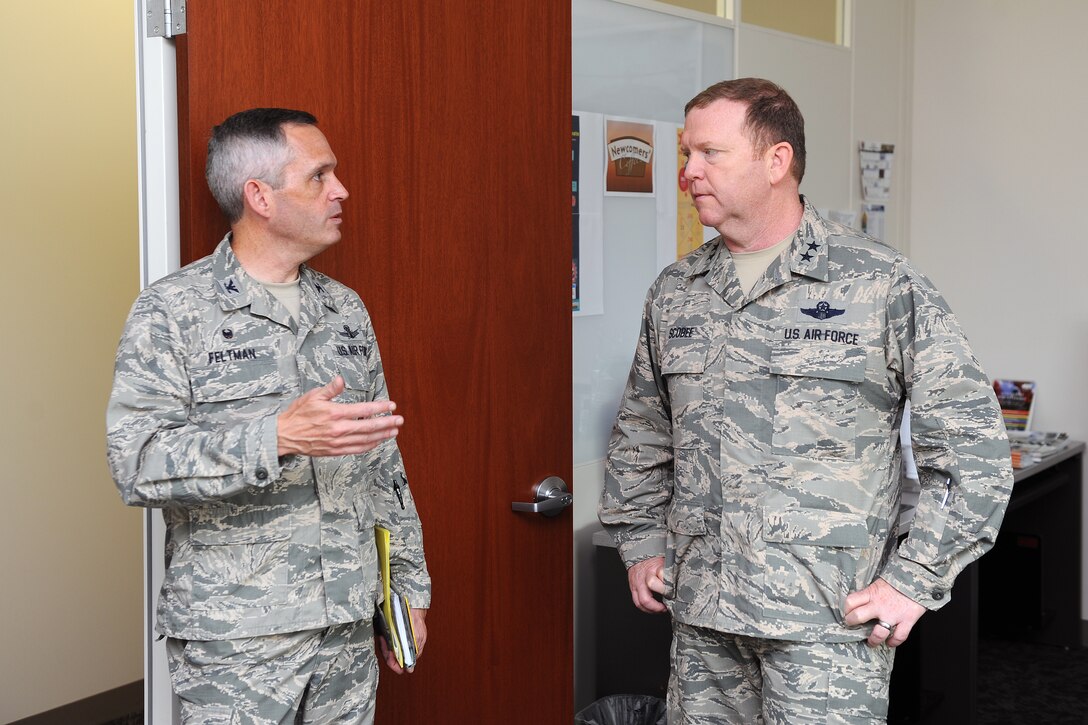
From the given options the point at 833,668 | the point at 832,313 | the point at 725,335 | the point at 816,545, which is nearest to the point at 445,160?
the point at 725,335

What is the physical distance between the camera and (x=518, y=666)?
7.55 feet

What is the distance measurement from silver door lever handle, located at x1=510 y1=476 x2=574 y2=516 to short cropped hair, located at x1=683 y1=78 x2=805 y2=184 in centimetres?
79

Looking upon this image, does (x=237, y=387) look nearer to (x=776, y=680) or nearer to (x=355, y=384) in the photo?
(x=355, y=384)

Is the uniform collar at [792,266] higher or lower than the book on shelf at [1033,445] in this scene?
higher

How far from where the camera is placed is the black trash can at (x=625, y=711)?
2.79m

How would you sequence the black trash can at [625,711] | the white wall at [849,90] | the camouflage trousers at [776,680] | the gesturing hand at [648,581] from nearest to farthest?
1. the camouflage trousers at [776,680]
2. the gesturing hand at [648,581]
3. the black trash can at [625,711]
4. the white wall at [849,90]

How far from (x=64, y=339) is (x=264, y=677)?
6.41 ft

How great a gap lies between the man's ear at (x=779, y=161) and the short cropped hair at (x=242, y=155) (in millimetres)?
798

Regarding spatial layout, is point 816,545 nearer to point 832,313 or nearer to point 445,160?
point 832,313

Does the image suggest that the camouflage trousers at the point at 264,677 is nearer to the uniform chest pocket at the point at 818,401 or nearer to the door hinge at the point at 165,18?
the uniform chest pocket at the point at 818,401

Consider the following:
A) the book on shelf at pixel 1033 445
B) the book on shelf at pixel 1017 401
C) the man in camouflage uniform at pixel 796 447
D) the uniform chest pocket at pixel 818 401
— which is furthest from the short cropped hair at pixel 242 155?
the book on shelf at pixel 1017 401

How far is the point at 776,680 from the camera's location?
1.82 m


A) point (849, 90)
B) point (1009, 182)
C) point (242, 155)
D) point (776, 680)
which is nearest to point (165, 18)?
point (242, 155)

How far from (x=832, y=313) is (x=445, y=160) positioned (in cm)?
74
